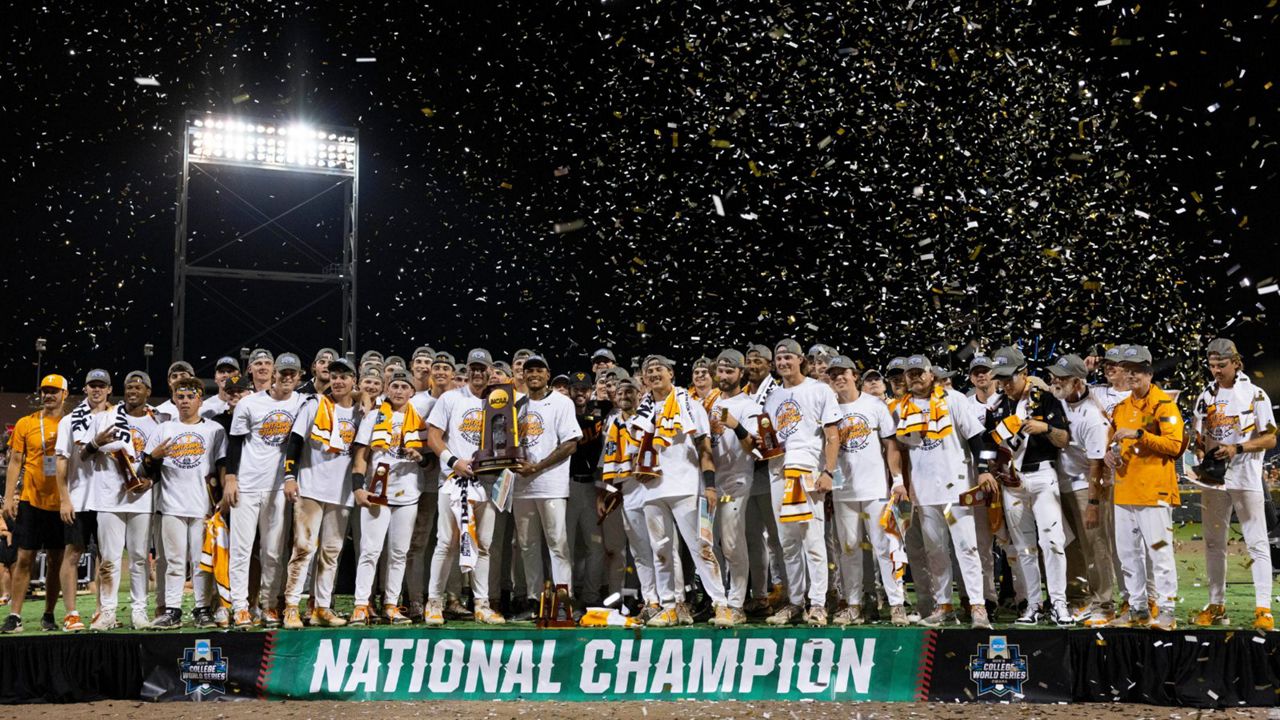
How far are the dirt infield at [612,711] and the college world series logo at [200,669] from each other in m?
0.13

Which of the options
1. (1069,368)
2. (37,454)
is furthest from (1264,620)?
(37,454)

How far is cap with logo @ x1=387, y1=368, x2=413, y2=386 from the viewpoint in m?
8.45

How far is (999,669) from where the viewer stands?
7.00 metres

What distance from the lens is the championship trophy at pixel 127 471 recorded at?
25.7ft

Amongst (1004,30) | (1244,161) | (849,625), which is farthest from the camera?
(1244,161)

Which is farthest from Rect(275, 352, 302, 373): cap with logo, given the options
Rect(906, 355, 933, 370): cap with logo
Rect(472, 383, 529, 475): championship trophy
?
Rect(906, 355, 933, 370): cap with logo

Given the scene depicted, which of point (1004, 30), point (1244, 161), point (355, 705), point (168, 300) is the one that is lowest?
point (355, 705)

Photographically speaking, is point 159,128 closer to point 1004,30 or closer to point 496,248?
point 496,248

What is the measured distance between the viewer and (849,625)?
768cm

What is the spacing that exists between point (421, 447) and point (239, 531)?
1.58 m

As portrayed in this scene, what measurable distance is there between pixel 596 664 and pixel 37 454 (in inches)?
205

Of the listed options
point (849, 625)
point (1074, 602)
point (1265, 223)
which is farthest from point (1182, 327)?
point (849, 625)

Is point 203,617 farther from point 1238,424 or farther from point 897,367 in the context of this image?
point 1238,424

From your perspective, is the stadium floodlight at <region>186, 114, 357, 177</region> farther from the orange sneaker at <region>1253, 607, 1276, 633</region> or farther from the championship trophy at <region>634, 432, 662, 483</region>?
the orange sneaker at <region>1253, 607, 1276, 633</region>
